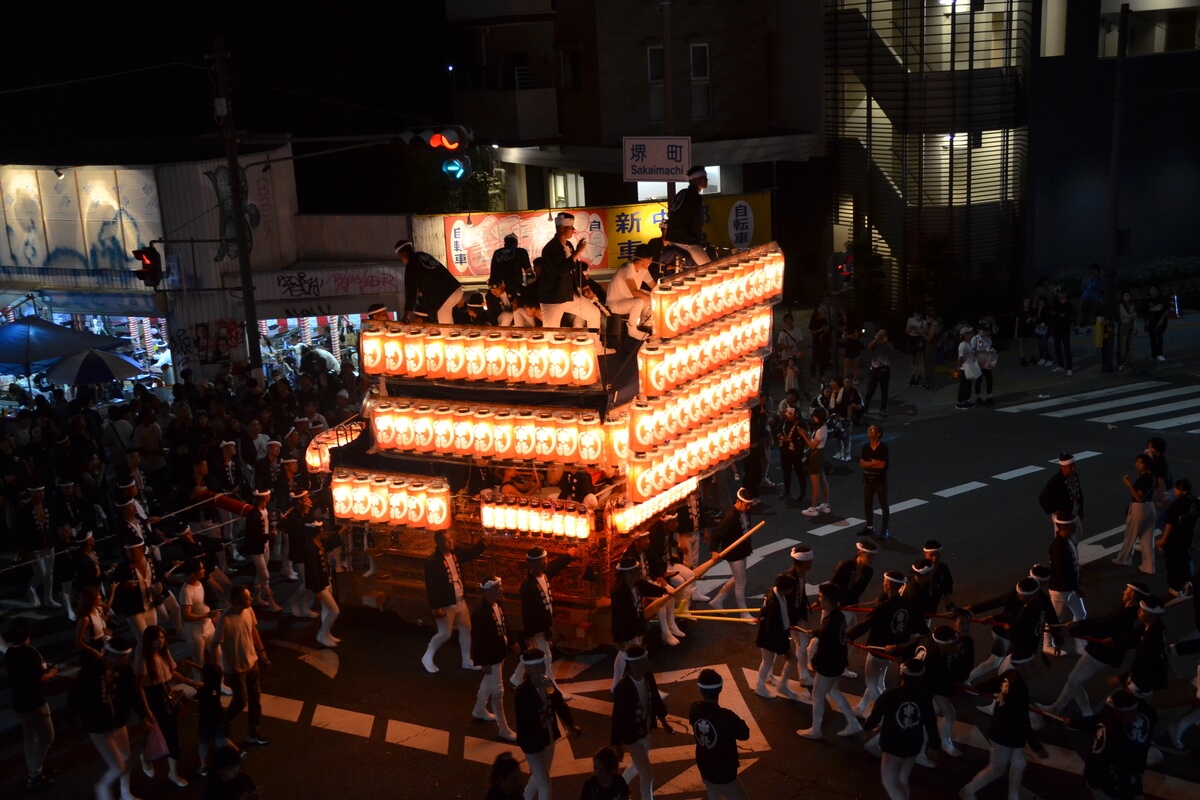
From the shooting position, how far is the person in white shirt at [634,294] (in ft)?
49.9

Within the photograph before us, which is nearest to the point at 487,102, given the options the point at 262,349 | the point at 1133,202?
the point at 262,349

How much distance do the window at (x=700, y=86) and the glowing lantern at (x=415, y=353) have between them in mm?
19284

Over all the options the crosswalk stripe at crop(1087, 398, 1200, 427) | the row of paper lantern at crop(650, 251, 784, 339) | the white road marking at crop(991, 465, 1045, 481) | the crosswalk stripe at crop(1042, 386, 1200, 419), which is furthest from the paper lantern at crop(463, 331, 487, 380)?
the crosswalk stripe at crop(1087, 398, 1200, 427)

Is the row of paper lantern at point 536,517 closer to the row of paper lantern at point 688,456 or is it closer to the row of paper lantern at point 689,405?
the row of paper lantern at point 688,456

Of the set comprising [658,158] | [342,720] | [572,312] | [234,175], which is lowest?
[342,720]

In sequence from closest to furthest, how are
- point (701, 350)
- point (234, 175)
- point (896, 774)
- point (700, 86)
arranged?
point (896, 774) < point (701, 350) < point (234, 175) < point (700, 86)

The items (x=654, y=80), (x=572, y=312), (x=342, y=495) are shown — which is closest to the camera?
(x=342, y=495)

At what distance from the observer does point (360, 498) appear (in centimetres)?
1491

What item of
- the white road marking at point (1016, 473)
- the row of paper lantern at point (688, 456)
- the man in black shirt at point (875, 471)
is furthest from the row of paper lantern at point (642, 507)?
the white road marking at point (1016, 473)

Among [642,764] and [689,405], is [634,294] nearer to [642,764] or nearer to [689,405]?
[689,405]

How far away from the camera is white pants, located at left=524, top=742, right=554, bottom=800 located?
10594 millimetres

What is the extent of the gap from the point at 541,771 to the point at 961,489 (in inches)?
435

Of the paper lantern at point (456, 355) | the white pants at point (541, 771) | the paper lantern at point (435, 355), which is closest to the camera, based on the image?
the white pants at point (541, 771)

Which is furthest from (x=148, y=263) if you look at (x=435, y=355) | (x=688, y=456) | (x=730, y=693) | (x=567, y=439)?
(x=730, y=693)
